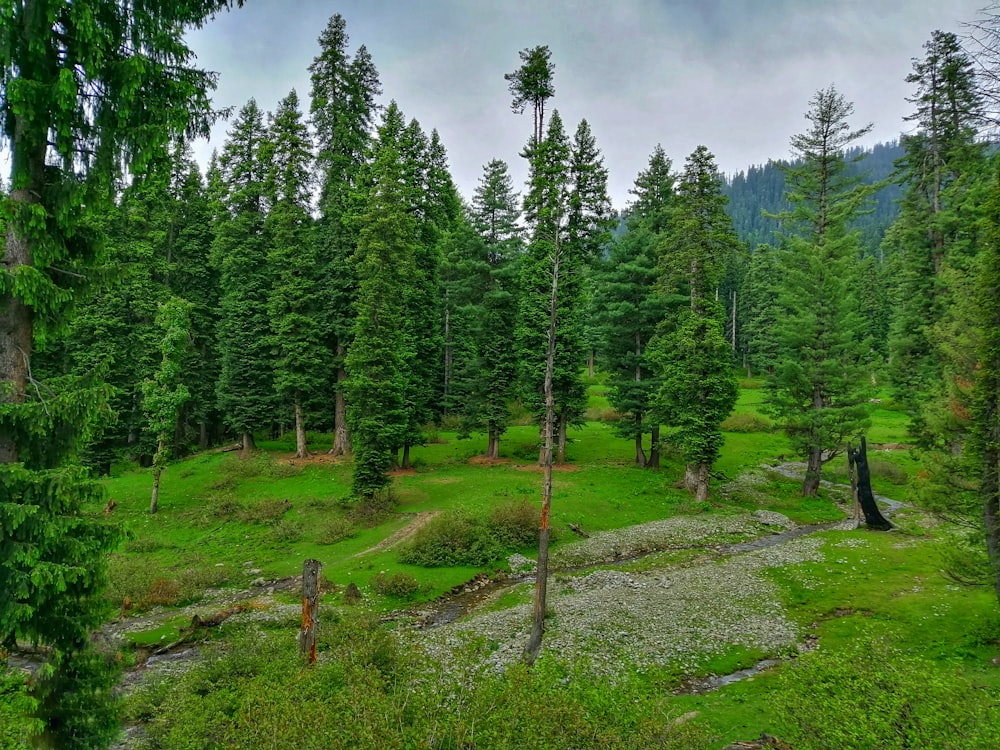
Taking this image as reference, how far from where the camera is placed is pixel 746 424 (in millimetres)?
55250

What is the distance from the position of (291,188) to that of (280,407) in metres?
16.6

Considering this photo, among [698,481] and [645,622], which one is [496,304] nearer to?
[698,481]

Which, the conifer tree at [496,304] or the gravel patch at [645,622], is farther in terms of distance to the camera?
the conifer tree at [496,304]

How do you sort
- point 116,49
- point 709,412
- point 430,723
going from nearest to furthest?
point 430,723 < point 116,49 < point 709,412

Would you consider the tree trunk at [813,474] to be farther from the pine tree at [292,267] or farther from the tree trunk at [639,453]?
the pine tree at [292,267]

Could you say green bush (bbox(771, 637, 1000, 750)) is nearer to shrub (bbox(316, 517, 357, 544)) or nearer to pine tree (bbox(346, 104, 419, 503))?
shrub (bbox(316, 517, 357, 544))

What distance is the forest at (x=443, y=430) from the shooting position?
892 cm

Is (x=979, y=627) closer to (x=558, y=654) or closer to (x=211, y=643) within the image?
(x=558, y=654)

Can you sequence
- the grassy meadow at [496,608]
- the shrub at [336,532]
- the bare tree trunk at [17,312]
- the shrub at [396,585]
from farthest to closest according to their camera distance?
the shrub at [336,532] → the shrub at [396,585] → the bare tree trunk at [17,312] → the grassy meadow at [496,608]

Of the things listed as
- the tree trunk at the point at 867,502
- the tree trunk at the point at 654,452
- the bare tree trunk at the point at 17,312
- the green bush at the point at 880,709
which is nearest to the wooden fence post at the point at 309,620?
the bare tree trunk at the point at 17,312

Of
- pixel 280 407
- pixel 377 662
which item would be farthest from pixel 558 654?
pixel 280 407

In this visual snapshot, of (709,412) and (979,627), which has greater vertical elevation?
(709,412)

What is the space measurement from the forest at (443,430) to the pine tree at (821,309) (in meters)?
0.27

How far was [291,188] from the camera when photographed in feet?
127
